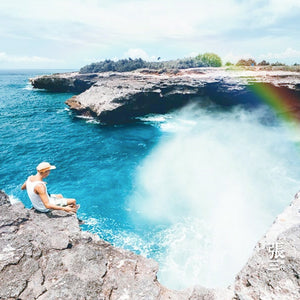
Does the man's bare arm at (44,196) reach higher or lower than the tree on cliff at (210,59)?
lower

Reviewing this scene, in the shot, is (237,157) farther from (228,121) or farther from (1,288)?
(1,288)

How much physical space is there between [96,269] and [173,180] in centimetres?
1719

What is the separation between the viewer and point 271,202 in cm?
1834

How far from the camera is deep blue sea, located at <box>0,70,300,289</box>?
1431 cm

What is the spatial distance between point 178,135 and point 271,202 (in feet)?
59.0

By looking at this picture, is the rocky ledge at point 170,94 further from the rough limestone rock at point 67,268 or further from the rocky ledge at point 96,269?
the rocky ledge at point 96,269

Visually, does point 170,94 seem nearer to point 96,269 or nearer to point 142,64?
point 96,269

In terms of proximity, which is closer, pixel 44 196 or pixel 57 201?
pixel 44 196

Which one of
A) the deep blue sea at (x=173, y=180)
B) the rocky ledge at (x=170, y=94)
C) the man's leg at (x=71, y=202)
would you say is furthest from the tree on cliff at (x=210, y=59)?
the man's leg at (x=71, y=202)

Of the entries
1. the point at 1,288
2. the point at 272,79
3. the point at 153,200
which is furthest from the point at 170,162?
the point at 272,79

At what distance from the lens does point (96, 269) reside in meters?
5.01

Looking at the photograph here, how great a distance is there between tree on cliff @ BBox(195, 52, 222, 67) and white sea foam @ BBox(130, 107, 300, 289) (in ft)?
231

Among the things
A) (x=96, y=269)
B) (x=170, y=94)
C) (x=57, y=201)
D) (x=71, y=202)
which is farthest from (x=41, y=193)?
(x=170, y=94)

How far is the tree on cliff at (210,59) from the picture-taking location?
311 ft
